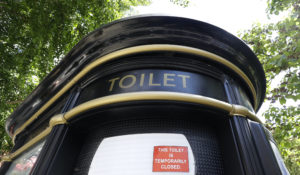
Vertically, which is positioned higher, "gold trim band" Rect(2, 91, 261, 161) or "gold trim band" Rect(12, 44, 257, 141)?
"gold trim band" Rect(12, 44, 257, 141)

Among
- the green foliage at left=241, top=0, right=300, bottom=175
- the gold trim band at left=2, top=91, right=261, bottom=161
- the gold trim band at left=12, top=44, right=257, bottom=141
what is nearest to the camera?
the gold trim band at left=2, top=91, right=261, bottom=161

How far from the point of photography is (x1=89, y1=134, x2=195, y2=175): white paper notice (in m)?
1.48

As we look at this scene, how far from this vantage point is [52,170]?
1636 mm

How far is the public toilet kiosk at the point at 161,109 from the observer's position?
1526mm

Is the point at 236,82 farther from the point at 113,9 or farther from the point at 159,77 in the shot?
the point at 113,9

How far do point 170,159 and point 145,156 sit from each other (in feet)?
0.65

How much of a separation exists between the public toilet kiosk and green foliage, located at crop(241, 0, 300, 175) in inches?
98.1

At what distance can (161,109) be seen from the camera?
164 cm

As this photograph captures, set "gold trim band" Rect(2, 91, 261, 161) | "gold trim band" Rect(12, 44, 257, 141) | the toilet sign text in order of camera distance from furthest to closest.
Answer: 1. "gold trim band" Rect(12, 44, 257, 141)
2. the toilet sign text
3. "gold trim band" Rect(2, 91, 261, 161)

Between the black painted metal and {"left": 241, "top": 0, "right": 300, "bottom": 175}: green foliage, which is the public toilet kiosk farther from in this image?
{"left": 241, "top": 0, "right": 300, "bottom": 175}: green foliage

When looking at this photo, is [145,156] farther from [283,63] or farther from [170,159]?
[283,63]

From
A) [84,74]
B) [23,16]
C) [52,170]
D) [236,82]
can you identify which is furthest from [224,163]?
[23,16]

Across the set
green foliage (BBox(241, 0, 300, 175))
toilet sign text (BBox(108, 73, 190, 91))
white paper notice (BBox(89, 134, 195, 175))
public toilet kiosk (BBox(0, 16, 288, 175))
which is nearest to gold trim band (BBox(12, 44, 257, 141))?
public toilet kiosk (BBox(0, 16, 288, 175))

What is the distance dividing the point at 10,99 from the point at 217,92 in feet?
21.8
